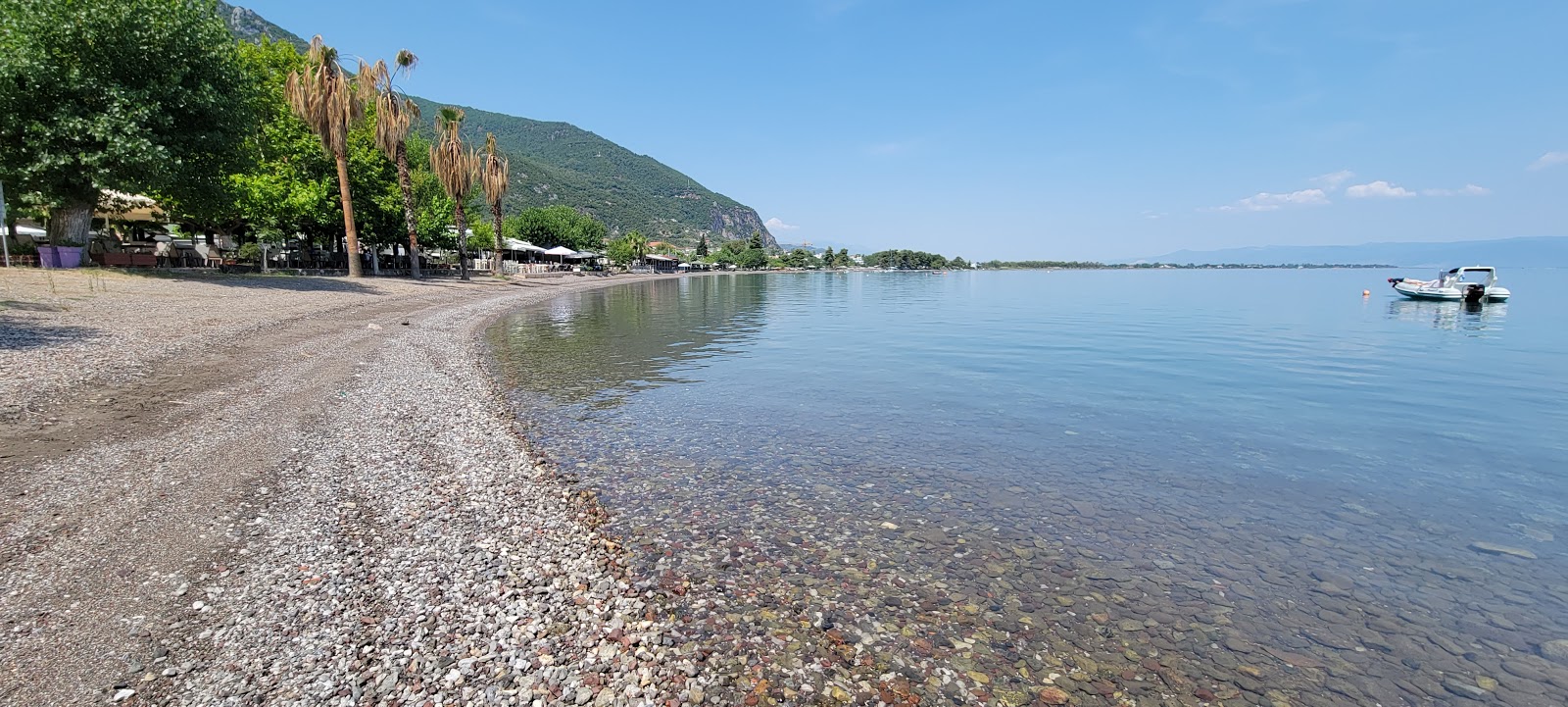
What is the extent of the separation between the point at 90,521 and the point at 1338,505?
539 inches

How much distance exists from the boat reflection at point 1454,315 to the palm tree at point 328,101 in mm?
59014

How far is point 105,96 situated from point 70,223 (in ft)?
21.4

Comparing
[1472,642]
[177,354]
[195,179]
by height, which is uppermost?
[195,179]

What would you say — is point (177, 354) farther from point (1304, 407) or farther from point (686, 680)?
point (1304, 407)

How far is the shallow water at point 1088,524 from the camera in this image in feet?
15.4

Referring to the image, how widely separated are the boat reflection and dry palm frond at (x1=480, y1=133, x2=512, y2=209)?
67.4 metres

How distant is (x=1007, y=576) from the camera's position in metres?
5.98

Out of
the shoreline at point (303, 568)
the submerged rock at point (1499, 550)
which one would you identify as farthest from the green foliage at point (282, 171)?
the submerged rock at point (1499, 550)

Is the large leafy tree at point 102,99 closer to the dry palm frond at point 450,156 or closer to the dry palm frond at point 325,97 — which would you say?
the dry palm frond at point 325,97

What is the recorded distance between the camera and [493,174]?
58.1 m

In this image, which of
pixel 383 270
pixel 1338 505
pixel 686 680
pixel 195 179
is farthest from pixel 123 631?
pixel 383 270

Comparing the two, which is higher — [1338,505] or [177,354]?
[177,354]

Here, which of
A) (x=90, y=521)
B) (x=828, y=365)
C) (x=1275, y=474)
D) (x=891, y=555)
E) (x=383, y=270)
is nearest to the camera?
Result: (x=90, y=521)

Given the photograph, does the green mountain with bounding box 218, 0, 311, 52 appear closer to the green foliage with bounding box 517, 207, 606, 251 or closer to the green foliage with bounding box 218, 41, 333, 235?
the green foliage with bounding box 517, 207, 606, 251
